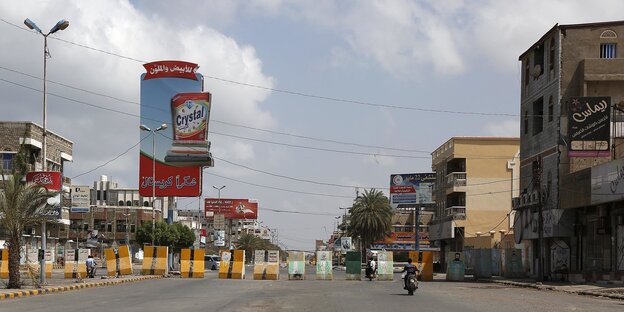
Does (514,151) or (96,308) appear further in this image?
(514,151)

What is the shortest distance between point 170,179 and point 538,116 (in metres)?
31.3

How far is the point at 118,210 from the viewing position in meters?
131

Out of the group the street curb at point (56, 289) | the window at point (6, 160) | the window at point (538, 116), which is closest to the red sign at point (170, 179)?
the window at point (6, 160)

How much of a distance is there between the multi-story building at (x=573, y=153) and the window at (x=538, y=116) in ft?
0.23

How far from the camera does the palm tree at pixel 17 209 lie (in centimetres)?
3419

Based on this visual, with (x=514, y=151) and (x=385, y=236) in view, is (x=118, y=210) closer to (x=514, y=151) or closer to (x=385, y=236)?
(x=385, y=236)

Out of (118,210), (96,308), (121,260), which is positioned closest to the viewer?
(96,308)

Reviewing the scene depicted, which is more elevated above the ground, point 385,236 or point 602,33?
point 602,33

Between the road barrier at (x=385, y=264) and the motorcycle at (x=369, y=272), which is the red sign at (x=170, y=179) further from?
the road barrier at (x=385, y=264)

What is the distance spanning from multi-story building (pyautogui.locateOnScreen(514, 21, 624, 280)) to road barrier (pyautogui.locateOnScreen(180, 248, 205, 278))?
73.1 feet

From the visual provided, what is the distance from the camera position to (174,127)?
70.8 m

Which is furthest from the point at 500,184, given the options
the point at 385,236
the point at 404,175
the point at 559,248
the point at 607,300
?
the point at 607,300

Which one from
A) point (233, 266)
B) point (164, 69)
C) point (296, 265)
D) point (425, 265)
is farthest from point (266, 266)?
point (164, 69)

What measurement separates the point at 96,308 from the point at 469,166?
65383 mm
